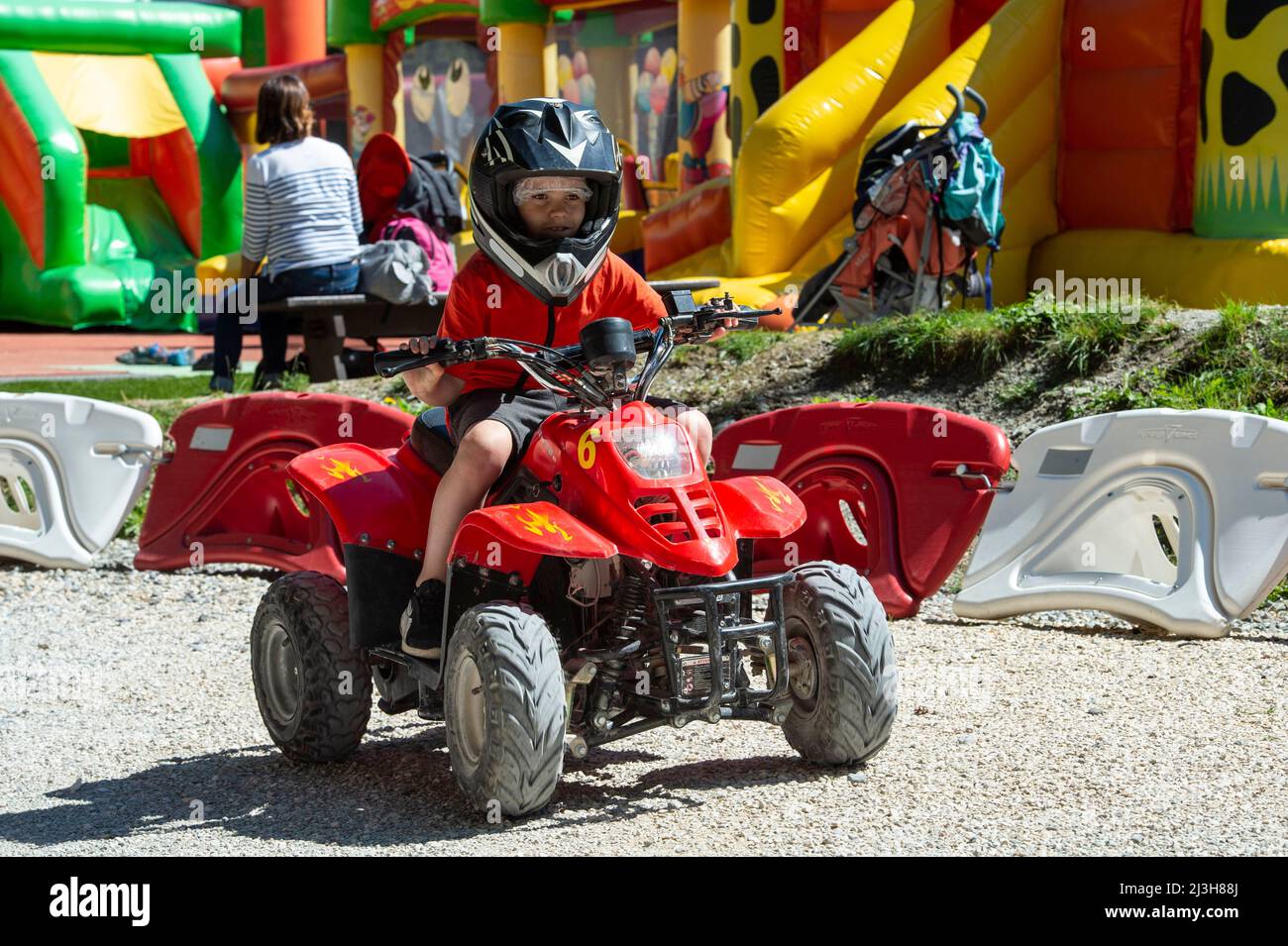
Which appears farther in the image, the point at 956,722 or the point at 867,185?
the point at 867,185

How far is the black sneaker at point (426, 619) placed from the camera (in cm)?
389

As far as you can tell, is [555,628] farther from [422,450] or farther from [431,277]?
[431,277]

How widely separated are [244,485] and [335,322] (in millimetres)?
2722

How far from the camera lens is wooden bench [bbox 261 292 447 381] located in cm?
908

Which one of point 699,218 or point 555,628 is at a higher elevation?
point 699,218

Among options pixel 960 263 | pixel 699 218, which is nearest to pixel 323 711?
pixel 960 263

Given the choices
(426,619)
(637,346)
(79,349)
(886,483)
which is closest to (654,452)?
(637,346)

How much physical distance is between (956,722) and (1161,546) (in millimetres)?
1601

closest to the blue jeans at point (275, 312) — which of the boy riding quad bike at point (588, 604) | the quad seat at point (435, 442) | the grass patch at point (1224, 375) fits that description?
the grass patch at point (1224, 375)

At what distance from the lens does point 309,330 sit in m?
9.18

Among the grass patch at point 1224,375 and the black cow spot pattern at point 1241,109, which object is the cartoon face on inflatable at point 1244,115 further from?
the grass patch at point 1224,375

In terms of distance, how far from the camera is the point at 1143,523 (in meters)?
5.61

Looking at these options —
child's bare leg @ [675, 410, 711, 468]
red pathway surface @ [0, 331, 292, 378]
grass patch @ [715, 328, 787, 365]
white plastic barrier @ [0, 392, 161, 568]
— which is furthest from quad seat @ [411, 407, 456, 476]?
red pathway surface @ [0, 331, 292, 378]

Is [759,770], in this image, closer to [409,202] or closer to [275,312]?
[275,312]
